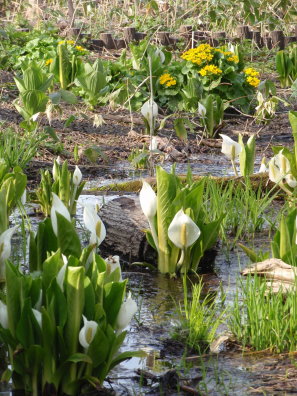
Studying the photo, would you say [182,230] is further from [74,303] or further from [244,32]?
[244,32]

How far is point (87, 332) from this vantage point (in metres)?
2.11

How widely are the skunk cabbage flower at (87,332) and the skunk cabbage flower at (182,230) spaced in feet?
3.37

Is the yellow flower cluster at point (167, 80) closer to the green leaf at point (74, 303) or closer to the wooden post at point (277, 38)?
the wooden post at point (277, 38)

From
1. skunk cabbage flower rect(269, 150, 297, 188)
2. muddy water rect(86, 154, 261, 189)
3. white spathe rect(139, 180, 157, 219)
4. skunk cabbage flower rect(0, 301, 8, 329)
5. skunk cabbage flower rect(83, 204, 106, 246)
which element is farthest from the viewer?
muddy water rect(86, 154, 261, 189)

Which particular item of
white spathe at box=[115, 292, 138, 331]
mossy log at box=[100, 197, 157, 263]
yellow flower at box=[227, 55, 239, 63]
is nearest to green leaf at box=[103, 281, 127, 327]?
white spathe at box=[115, 292, 138, 331]

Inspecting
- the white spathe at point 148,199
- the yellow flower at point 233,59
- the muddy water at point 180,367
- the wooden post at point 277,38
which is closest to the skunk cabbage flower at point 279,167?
the white spathe at point 148,199

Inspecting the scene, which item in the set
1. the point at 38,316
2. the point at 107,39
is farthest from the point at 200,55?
the point at 38,316

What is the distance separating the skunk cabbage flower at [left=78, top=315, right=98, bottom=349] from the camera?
210 cm

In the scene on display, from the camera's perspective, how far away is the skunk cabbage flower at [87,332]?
6.88ft

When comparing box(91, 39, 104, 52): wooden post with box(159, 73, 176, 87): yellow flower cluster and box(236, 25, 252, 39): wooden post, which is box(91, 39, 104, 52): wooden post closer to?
box(236, 25, 252, 39): wooden post

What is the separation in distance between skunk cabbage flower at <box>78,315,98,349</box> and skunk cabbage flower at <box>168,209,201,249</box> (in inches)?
40.4

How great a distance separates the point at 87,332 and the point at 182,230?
43.3 inches

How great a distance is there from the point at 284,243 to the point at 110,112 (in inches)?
217

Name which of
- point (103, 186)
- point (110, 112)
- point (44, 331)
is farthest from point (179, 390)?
point (110, 112)
